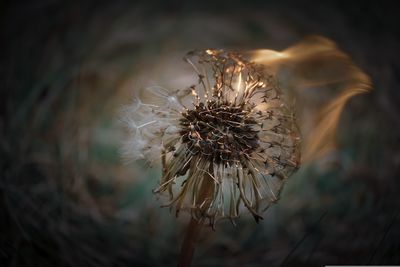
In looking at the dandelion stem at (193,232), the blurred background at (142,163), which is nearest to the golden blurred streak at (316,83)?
the blurred background at (142,163)

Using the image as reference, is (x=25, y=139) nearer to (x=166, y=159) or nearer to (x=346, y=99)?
(x=166, y=159)

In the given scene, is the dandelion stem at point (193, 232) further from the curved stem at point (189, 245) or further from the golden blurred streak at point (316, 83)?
the golden blurred streak at point (316, 83)

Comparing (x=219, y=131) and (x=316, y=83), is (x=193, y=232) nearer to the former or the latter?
(x=219, y=131)

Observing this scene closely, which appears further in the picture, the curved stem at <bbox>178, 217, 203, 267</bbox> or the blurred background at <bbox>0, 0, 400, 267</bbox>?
the curved stem at <bbox>178, 217, 203, 267</bbox>

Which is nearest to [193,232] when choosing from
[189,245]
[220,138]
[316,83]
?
[189,245]

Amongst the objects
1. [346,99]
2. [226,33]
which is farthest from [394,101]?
[226,33]

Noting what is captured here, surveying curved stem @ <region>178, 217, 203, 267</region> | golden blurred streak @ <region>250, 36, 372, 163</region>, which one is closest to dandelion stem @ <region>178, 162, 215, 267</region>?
curved stem @ <region>178, 217, 203, 267</region>

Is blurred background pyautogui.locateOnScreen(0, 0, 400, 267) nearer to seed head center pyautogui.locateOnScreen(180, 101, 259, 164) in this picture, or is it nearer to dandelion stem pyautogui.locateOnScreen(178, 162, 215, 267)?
dandelion stem pyautogui.locateOnScreen(178, 162, 215, 267)
